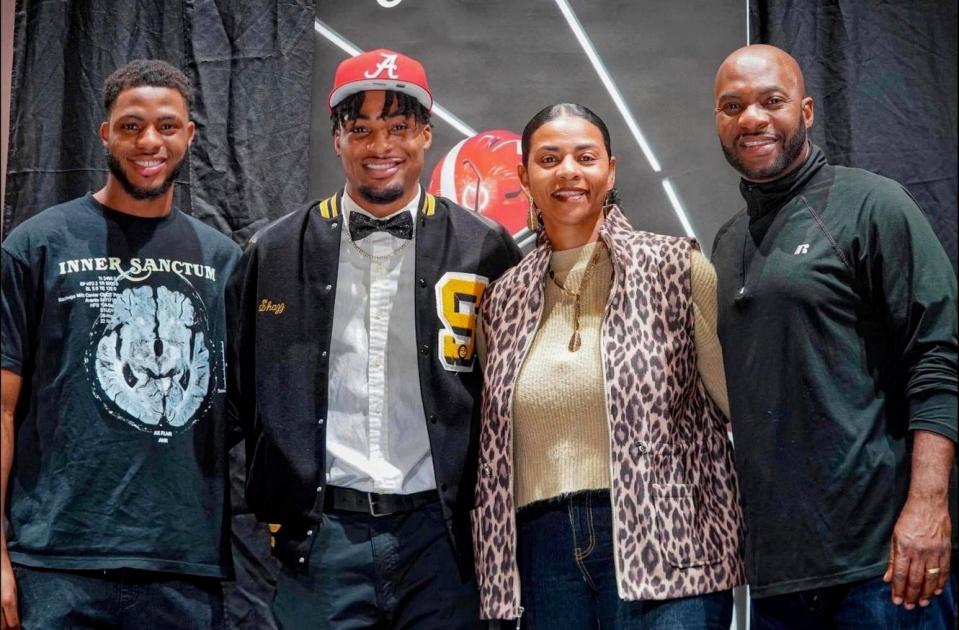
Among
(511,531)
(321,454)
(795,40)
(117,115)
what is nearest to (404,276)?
(321,454)

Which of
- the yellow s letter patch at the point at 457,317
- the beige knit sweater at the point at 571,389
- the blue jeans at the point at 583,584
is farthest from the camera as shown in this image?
the yellow s letter patch at the point at 457,317

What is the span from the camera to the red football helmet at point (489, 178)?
11.3ft

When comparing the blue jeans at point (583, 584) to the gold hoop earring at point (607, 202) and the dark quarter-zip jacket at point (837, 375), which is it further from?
the gold hoop earring at point (607, 202)

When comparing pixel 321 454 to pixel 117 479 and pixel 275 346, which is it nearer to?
pixel 275 346

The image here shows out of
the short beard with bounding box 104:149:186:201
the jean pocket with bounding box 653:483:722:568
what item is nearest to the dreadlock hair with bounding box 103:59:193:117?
the short beard with bounding box 104:149:186:201

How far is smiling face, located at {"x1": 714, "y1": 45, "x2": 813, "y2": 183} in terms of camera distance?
8.51 ft

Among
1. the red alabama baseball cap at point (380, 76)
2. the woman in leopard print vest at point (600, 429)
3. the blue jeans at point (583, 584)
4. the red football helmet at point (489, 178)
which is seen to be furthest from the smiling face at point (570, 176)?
the blue jeans at point (583, 584)

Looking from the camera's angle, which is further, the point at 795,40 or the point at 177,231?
the point at 795,40

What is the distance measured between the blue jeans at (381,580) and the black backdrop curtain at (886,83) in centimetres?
180

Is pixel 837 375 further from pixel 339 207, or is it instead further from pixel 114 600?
pixel 114 600

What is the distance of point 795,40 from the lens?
132 inches

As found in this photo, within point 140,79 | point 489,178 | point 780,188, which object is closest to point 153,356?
point 140,79

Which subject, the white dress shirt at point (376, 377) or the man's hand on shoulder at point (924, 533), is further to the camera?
the white dress shirt at point (376, 377)

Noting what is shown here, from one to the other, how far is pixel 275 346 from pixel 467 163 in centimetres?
102
